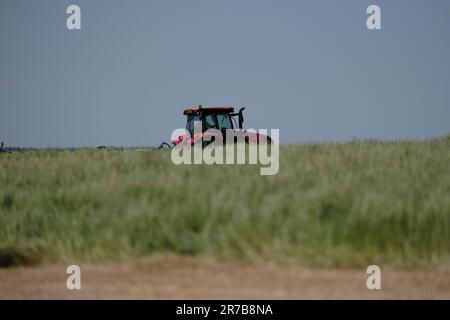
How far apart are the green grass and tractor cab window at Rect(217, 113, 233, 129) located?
34.4 ft

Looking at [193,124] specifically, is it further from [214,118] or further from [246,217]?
[246,217]

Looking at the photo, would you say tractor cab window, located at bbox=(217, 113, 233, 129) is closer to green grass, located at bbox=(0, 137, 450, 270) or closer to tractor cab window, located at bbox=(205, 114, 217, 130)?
tractor cab window, located at bbox=(205, 114, 217, 130)

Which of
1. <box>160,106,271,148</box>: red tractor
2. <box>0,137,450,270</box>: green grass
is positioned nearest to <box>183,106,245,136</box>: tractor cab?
<box>160,106,271,148</box>: red tractor

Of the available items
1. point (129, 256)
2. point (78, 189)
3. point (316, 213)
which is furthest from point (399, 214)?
point (78, 189)

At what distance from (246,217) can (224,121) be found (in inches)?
515

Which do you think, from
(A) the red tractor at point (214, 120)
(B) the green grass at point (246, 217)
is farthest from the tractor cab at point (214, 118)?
(B) the green grass at point (246, 217)

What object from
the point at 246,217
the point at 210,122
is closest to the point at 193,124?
the point at 210,122

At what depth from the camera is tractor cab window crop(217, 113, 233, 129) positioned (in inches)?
736

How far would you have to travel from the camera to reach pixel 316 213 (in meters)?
6.02

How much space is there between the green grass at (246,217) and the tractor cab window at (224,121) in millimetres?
10493

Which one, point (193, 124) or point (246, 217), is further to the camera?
point (193, 124)

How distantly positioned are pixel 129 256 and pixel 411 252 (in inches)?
121

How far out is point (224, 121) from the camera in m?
18.8
